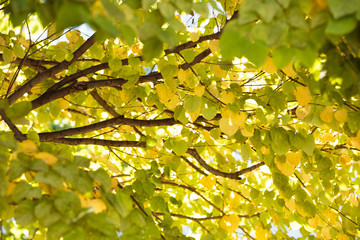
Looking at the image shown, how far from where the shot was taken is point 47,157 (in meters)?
0.95

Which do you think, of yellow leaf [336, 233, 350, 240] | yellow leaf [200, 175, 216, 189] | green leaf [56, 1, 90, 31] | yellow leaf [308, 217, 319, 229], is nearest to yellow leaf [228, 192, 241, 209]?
yellow leaf [200, 175, 216, 189]

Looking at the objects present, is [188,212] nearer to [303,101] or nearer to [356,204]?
[356,204]

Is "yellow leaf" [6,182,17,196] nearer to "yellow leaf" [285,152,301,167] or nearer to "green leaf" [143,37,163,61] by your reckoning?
"green leaf" [143,37,163,61]

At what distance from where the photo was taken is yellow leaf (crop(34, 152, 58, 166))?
0.94m

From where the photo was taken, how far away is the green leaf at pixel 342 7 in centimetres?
71

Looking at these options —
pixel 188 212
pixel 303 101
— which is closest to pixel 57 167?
pixel 303 101

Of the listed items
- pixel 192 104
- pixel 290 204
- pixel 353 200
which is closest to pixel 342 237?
pixel 353 200

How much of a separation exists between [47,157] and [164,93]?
2.60 ft

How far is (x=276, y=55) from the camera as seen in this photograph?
2.82 ft

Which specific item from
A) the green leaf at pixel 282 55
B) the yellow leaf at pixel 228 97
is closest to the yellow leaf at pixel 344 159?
the yellow leaf at pixel 228 97

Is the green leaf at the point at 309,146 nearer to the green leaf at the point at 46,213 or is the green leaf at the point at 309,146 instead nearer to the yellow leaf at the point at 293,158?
the yellow leaf at the point at 293,158

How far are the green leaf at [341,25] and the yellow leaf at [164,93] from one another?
100 centimetres

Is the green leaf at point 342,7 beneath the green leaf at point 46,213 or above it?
above

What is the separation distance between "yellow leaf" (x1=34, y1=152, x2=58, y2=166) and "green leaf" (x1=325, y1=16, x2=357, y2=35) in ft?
2.29
